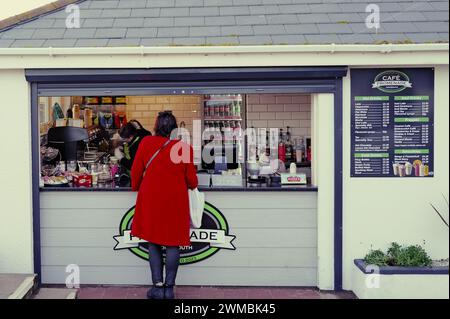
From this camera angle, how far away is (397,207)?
19.5 ft

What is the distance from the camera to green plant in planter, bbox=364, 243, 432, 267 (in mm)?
5625

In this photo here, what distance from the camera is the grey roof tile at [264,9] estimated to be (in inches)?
253

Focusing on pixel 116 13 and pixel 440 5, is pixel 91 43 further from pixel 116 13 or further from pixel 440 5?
pixel 440 5

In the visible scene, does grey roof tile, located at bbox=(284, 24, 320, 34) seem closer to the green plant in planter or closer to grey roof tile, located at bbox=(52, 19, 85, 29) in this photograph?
grey roof tile, located at bbox=(52, 19, 85, 29)

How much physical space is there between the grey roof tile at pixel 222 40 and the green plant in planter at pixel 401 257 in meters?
2.35

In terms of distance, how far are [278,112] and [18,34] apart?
352 cm

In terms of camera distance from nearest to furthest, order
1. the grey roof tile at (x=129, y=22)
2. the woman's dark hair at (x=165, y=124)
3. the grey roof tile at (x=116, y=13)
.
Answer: the woman's dark hair at (x=165, y=124) → the grey roof tile at (x=129, y=22) → the grey roof tile at (x=116, y=13)

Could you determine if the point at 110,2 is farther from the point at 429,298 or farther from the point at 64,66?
the point at 429,298

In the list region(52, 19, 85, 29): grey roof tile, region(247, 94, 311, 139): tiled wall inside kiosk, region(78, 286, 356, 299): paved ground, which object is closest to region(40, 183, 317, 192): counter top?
region(78, 286, 356, 299): paved ground

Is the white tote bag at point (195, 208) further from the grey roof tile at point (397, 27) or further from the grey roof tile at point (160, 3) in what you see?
the grey roof tile at point (397, 27)

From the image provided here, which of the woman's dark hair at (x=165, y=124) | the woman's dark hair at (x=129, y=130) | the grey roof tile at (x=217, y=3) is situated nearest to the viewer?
the woman's dark hair at (x=165, y=124)

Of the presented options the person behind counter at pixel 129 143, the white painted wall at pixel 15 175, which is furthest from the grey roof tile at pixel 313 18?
the white painted wall at pixel 15 175

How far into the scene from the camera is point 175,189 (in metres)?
5.56

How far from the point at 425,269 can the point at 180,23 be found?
3.31 meters
